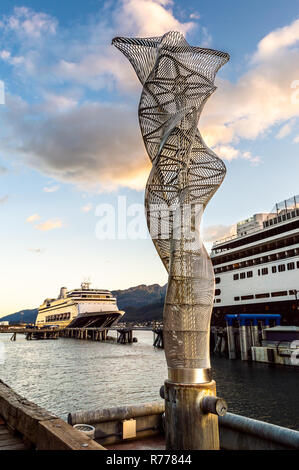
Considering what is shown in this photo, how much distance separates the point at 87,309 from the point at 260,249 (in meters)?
84.8

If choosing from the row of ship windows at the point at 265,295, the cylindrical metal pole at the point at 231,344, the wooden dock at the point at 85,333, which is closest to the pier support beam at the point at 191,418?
the cylindrical metal pole at the point at 231,344

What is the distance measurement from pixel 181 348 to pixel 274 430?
407 cm

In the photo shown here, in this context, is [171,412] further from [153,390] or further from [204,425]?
[153,390]

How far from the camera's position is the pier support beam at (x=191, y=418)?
920cm

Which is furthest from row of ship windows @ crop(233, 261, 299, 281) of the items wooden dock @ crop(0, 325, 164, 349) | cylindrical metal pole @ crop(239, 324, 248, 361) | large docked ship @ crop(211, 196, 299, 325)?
wooden dock @ crop(0, 325, 164, 349)

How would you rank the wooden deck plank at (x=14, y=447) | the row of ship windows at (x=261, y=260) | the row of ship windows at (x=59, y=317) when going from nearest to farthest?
the wooden deck plank at (x=14, y=447) → the row of ship windows at (x=261, y=260) → the row of ship windows at (x=59, y=317)

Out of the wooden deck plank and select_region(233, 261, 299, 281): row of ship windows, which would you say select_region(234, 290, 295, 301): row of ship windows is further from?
the wooden deck plank

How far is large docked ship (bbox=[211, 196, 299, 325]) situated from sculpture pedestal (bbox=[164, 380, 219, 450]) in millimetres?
50331

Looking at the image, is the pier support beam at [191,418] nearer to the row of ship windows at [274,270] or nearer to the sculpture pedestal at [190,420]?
the sculpture pedestal at [190,420]

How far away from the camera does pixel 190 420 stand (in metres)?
9.30

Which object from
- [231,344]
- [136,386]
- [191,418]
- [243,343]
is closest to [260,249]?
[231,344]

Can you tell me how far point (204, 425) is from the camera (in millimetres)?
9320

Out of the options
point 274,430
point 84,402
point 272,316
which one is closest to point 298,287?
point 272,316

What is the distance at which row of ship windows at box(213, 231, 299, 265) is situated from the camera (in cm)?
5738
